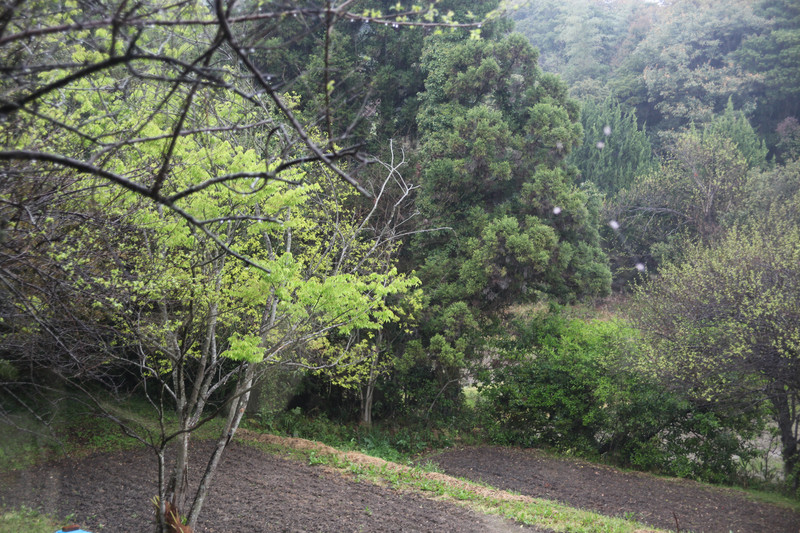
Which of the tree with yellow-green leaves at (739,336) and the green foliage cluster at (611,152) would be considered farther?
the green foliage cluster at (611,152)

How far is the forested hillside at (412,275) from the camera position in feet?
17.2

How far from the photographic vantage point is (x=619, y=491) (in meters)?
9.86

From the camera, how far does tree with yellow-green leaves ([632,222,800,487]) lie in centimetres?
923

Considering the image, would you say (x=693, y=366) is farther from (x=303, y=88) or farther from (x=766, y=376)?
(x=303, y=88)

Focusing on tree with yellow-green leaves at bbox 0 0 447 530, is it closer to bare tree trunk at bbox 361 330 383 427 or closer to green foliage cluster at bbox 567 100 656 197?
bare tree trunk at bbox 361 330 383 427

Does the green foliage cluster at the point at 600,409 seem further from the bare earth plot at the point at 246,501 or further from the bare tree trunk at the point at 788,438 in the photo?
the bare earth plot at the point at 246,501

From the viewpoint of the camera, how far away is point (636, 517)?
8.55 metres

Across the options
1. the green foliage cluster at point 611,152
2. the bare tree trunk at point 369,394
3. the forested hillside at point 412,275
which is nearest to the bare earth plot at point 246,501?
the forested hillside at point 412,275

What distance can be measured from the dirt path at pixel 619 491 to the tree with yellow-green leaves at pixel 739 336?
180cm

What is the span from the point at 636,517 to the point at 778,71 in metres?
26.6

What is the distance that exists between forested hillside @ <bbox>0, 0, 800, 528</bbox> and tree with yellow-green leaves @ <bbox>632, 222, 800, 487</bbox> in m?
0.06

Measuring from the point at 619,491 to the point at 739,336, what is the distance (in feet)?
11.1

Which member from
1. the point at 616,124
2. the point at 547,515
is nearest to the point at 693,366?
the point at 547,515

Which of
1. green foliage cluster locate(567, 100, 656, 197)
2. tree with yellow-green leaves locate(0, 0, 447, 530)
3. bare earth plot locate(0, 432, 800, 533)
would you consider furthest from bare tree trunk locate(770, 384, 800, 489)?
green foliage cluster locate(567, 100, 656, 197)
